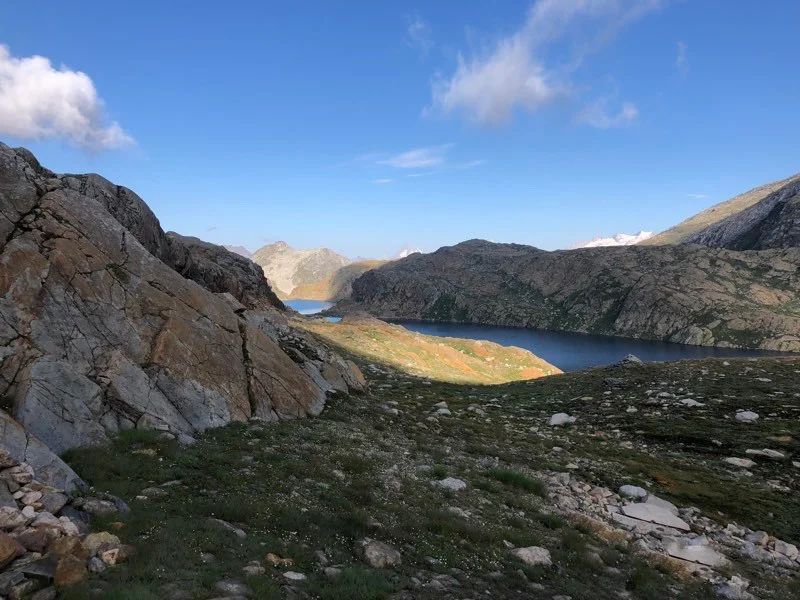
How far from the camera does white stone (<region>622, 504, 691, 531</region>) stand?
1565 cm

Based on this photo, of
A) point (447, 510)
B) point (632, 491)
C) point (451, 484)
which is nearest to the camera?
point (447, 510)

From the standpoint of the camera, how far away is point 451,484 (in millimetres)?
16375

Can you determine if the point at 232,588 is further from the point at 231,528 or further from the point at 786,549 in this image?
the point at 786,549

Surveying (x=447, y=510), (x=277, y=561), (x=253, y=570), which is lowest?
(x=447, y=510)

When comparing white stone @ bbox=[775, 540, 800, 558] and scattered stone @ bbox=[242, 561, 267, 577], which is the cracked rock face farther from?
white stone @ bbox=[775, 540, 800, 558]

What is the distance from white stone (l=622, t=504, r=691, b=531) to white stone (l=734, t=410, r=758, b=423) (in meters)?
17.4

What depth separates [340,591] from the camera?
8188 millimetres

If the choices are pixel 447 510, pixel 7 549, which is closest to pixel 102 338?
pixel 7 549

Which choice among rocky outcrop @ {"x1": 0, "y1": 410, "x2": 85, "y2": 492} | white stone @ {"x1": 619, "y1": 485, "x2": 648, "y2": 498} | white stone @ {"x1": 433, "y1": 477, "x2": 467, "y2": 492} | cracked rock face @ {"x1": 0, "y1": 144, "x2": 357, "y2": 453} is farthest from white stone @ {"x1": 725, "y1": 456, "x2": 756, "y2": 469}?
rocky outcrop @ {"x1": 0, "y1": 410, "x2": 85, "y2": 492}

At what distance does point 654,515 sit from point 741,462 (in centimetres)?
1065

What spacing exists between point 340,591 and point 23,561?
17.1 feet

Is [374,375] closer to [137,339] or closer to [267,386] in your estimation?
[267,386]

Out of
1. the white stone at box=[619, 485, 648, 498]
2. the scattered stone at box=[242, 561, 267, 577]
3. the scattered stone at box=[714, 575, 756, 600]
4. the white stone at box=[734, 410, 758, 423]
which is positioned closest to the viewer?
the scattered stone at box=[242, 561, 267, 577]

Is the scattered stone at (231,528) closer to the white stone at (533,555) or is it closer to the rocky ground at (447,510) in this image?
the rocky ground at (447,510)
